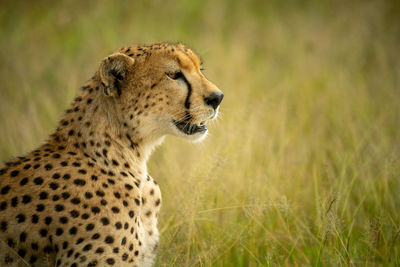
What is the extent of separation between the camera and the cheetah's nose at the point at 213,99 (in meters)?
2.39

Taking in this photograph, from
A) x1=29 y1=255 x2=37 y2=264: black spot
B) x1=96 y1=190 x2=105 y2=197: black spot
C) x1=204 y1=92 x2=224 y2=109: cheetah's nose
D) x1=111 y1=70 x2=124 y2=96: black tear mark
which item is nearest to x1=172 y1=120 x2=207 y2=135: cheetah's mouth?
x1=204 y1=92 x2=224 y2=109: cheetah's nose

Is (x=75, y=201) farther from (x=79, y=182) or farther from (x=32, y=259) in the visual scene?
(x=32, y=259)

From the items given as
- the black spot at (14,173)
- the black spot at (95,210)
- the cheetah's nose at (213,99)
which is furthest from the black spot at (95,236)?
the cheetah's nose at (213,99)

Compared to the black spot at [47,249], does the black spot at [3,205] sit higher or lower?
higher

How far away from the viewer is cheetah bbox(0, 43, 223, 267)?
202 centimetres

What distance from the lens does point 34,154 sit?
231cm

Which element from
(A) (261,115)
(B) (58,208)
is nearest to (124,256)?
(B) (58,208)

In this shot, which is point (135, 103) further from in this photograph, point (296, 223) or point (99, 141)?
point (296, 223)

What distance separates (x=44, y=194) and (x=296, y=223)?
184 cm

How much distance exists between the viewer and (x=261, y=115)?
4.82m

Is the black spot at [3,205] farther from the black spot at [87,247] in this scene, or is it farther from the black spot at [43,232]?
the black spot at [87,247]

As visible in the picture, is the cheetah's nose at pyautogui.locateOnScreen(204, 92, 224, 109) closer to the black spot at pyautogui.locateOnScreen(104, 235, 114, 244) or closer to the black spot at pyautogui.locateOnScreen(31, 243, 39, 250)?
the black spot at pyautogui.locateOnScreen(104, 235, 114, 244)

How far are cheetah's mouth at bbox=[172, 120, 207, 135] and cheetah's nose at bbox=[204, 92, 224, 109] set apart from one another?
172mm

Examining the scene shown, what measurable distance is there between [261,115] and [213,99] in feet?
8.18
